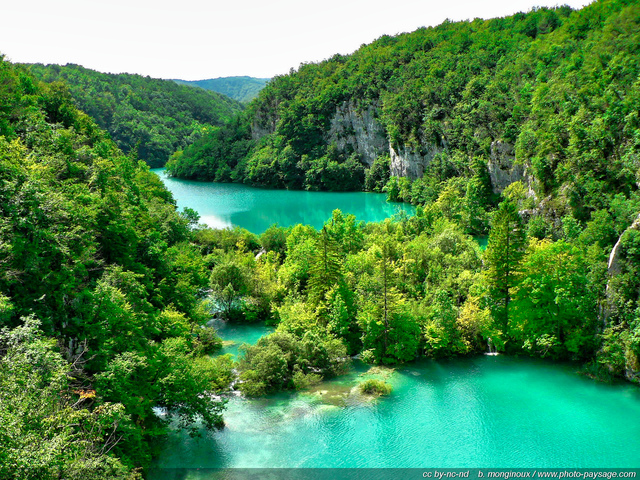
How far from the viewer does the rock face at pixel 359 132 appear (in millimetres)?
93938

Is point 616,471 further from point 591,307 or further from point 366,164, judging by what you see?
point 366,164

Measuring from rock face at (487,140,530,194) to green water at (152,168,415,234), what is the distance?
49.3ft

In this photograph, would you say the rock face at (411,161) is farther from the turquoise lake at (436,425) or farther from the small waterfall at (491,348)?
the turquoise lake at (436,425)

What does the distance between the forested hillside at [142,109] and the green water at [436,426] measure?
377 ft

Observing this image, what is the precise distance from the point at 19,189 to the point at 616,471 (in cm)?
2663

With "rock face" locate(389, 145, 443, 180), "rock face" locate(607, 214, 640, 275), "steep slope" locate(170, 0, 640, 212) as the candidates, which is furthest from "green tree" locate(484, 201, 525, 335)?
"rock face" locate(389, 145, 443, 180)

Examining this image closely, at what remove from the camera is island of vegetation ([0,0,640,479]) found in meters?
17.7

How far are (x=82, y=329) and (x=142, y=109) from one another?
5847 inches

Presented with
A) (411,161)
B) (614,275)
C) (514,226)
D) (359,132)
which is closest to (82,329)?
(514,226)

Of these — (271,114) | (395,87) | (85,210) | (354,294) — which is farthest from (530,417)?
(271,114)

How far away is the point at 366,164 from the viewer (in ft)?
319

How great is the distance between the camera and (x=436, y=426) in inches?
918

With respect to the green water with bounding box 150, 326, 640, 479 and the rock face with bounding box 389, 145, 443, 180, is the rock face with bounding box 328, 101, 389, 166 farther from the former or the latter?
the green water with bounding box 150, 326, 640, 479

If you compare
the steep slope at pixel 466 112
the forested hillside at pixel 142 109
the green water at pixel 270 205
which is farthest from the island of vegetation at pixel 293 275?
the forested hillside at pixel 142 109
